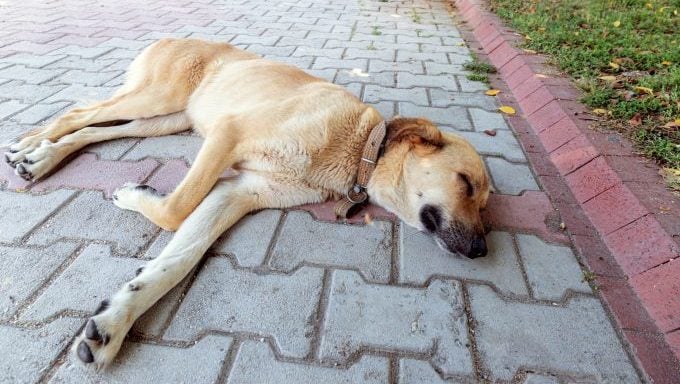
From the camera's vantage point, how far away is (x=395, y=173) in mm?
2648

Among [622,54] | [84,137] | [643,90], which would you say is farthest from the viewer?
[622,54]

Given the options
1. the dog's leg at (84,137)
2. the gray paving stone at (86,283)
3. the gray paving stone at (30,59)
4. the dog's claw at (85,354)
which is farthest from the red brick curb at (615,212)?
the gray paving stone at (30,59)

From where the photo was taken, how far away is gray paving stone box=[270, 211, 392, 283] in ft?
7.49

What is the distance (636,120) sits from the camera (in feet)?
10.5

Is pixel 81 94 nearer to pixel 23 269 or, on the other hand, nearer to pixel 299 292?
pixel 23 269

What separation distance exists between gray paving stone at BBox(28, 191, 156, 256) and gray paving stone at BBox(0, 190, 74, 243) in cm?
7

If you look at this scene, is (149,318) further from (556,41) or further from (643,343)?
(556,41)

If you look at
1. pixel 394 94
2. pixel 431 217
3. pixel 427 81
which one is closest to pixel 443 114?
pixel 394 94

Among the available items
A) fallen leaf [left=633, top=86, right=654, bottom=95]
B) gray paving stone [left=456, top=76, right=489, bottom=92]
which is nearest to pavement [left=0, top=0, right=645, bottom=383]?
gray paving stone [left=456, top=76, right=489, bottom=92]

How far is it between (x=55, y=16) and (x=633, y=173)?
7.92m

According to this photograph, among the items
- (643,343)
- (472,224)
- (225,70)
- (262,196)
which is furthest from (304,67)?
(643,343)

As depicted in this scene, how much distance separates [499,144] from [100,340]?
3157 mm

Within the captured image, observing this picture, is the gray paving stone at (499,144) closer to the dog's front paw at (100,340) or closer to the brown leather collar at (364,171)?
the brown leather collar at (364,171)

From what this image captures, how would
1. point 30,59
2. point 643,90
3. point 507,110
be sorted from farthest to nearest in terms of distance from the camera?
point 30,59
point 507,110
point 643,90
